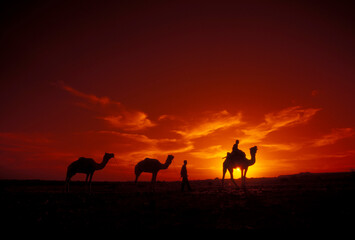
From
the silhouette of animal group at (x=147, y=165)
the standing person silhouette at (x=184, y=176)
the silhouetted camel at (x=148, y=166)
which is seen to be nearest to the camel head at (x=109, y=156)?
the silhouette of animal group at (x=147, y=165)

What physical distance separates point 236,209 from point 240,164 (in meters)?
14.6

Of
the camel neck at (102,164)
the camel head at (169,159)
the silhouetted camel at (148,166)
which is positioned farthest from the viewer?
the camel head at (169,159)

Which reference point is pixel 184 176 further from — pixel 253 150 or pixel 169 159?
pixel 253 150

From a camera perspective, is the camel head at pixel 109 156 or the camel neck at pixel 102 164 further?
the camel head at pixel 109 156

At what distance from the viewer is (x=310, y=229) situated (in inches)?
287

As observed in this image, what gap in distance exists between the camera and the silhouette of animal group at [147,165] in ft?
68.1

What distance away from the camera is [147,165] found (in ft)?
Answer: 74.4

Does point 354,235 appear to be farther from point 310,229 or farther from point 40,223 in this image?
point 40,223

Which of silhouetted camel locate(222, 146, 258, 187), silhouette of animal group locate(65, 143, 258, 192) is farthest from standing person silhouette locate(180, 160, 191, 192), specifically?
silhouetted camel locate(222, 146, 258, 187)

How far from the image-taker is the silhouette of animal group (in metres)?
20.8

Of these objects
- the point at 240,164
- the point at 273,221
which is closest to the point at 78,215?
the point at 273,221

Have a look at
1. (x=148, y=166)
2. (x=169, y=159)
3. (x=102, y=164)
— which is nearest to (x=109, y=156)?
(x=102, y=164)

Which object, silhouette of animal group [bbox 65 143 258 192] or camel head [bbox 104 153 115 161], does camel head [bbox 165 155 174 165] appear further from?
camel head [bbox 104 153 115 161]

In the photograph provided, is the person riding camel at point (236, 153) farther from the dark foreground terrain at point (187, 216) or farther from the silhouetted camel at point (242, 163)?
the dark foreground terrain at point (187, 216)
